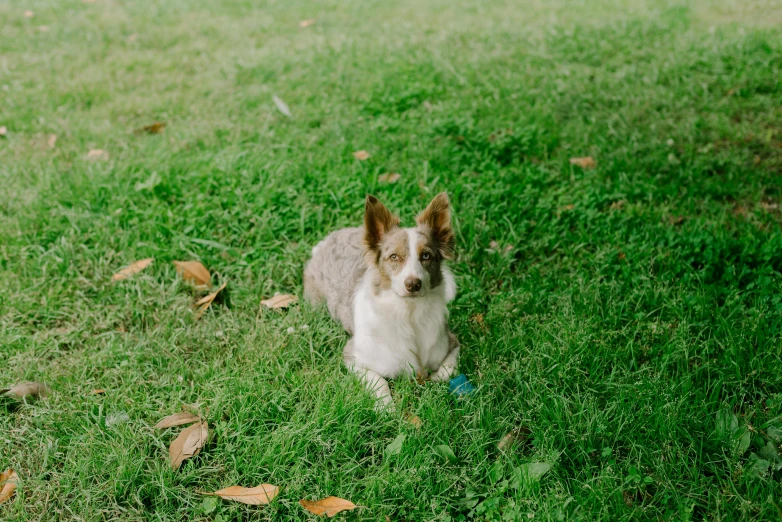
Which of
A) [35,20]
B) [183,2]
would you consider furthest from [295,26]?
[35,20]

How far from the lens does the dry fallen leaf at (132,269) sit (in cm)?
400

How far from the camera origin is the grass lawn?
276 cm

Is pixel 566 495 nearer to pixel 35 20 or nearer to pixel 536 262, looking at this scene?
pixel 536 262

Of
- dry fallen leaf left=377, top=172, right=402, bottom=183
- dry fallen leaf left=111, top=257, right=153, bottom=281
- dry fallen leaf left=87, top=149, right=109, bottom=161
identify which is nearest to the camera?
dry fallen leaf left=111, top=257, right=153, bottom=281

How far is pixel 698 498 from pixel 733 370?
2.96 feet

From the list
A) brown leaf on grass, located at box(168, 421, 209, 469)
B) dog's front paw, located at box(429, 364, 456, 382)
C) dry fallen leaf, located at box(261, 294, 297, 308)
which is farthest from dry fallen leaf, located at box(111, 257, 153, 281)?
dog's front paw, located at box(429, 364, 456, 382)

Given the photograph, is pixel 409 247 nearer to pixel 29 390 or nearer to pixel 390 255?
pixel 390 255

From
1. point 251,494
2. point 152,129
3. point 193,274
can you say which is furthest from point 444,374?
point 152,129

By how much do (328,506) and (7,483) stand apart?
1432 millimetres

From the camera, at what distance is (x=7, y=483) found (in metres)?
2.69

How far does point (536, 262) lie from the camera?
4.28 m

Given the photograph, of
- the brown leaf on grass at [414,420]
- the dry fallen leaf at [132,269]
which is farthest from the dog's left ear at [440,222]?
the dry fallen leaf at [132,269]

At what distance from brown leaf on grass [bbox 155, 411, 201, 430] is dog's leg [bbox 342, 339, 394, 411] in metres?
0.85

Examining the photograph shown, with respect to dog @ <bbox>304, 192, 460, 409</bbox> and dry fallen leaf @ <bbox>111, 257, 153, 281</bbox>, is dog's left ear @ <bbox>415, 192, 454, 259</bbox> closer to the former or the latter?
dog @ <bbox>304, 192, 460, 409</bbox>
